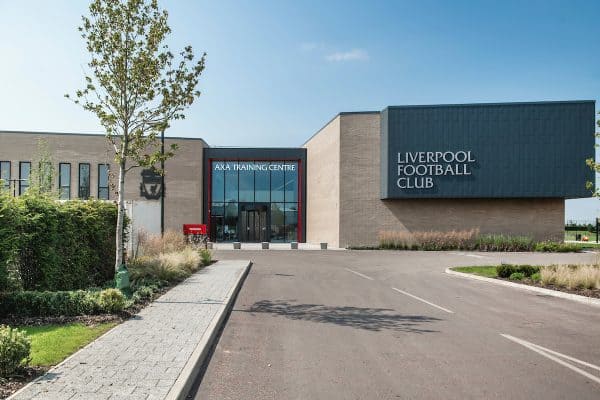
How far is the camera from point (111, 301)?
898 centimetres

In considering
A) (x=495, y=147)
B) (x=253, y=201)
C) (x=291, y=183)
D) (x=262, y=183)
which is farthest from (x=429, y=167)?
(x=253, y=201)

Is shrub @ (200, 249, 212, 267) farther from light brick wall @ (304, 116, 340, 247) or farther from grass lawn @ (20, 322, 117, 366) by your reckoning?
light brick wall @ (304, 116, 340, 247)

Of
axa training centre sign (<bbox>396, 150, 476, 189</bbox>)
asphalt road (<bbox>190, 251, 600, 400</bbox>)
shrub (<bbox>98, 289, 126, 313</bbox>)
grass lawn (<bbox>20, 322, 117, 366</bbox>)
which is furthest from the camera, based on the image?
axa training centre sign (<bbox>396, 150, 476, 189</bbox>)

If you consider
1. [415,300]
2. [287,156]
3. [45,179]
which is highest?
[287,156]

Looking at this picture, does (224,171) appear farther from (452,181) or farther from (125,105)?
(125,105)

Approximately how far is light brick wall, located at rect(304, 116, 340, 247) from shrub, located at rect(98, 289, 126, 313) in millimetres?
24687

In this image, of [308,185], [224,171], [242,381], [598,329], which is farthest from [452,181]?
[242,381]

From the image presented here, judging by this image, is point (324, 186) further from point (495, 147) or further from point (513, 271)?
point (513, 271)

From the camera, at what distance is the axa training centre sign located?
32.2 m

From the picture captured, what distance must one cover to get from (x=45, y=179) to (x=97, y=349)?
63.9 feet

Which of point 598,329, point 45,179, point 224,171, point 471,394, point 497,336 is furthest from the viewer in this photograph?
point 224,171

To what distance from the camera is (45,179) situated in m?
23.3

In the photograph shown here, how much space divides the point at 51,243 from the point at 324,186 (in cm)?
2744

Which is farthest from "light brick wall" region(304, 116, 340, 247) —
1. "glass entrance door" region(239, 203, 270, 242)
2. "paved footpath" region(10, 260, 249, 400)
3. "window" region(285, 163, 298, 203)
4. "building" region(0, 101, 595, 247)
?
"paved footpath" region(10, 260, 249, 400)
